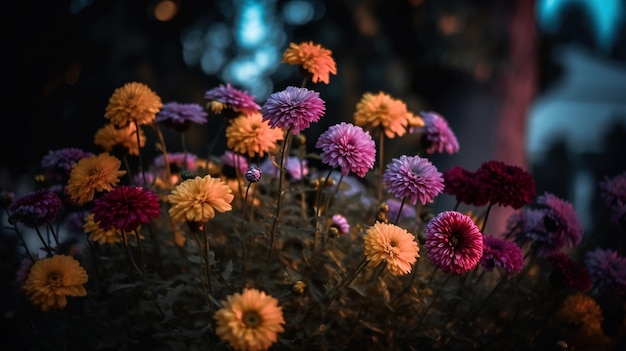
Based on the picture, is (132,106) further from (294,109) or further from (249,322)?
(249,322)

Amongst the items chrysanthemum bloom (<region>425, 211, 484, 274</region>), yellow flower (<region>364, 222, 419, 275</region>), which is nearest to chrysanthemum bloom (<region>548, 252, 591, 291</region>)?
chrysanthemum bloom (<region>425, 211, 484, 274</region>)

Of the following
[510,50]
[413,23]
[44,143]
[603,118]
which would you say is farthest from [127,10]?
[603,118]

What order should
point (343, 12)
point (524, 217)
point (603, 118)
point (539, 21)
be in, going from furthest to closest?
1. point (603, 118)
2. point (539, 21)
3. point (343, 12)
4. point (524, 217)

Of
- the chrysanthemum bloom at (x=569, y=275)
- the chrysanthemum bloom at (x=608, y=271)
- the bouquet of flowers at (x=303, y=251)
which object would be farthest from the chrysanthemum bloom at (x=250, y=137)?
the chrysanthemum bloom at (x=608, y=271)

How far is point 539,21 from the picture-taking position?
415 cm

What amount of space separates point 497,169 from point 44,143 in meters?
2.21

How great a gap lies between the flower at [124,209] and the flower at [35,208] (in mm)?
242

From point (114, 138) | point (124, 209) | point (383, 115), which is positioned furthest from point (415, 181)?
point (114, 138)

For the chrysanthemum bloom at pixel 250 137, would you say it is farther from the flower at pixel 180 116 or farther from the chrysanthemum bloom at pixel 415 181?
the chrysanthemum bloom at pixel 415 181

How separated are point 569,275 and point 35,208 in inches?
46.9

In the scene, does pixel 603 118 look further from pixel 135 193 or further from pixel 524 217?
pixel 135 193

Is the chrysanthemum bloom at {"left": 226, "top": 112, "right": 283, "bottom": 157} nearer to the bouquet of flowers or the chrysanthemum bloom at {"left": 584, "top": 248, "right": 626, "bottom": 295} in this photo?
the bouquet of flowers

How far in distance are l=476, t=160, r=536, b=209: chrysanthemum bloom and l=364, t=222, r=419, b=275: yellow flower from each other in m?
0.27

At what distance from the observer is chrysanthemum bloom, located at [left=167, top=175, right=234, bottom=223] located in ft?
3.16
